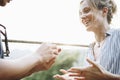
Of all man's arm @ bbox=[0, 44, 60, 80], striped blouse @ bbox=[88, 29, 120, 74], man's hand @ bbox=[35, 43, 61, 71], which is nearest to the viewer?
man's arm @ bbox=[0, 44, 60, 80]

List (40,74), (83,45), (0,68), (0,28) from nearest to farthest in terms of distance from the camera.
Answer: (0,68) < (0,28) < (83,45) < (40,74)

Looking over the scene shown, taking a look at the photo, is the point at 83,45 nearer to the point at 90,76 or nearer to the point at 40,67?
the point at 90,76

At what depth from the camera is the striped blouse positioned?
123 cm

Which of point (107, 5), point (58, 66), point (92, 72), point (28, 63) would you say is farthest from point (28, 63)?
point (58, 66)

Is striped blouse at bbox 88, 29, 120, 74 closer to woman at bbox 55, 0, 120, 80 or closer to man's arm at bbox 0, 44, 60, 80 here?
woman at bbox 55, 0, 120, 80

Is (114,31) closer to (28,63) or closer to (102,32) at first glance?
(102,32)

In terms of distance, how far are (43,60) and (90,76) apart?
1.00 ft

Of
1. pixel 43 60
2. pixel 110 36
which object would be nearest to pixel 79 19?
pixel 110 36

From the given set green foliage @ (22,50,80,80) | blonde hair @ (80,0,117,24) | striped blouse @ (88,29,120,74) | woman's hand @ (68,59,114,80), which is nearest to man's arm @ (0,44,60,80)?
woman's hand @ (68,59,114,80)

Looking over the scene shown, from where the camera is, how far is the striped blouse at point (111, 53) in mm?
1232

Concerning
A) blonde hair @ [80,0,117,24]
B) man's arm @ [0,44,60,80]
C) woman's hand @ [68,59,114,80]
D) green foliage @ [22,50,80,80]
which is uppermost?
blonde hair @ [80,0,117,24]

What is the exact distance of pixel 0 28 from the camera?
0.99 metres

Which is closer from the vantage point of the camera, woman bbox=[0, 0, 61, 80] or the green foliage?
woman bbox=[0, 0, 61, 80]

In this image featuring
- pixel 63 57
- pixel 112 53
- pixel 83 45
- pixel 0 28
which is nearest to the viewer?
pixel 0 28
